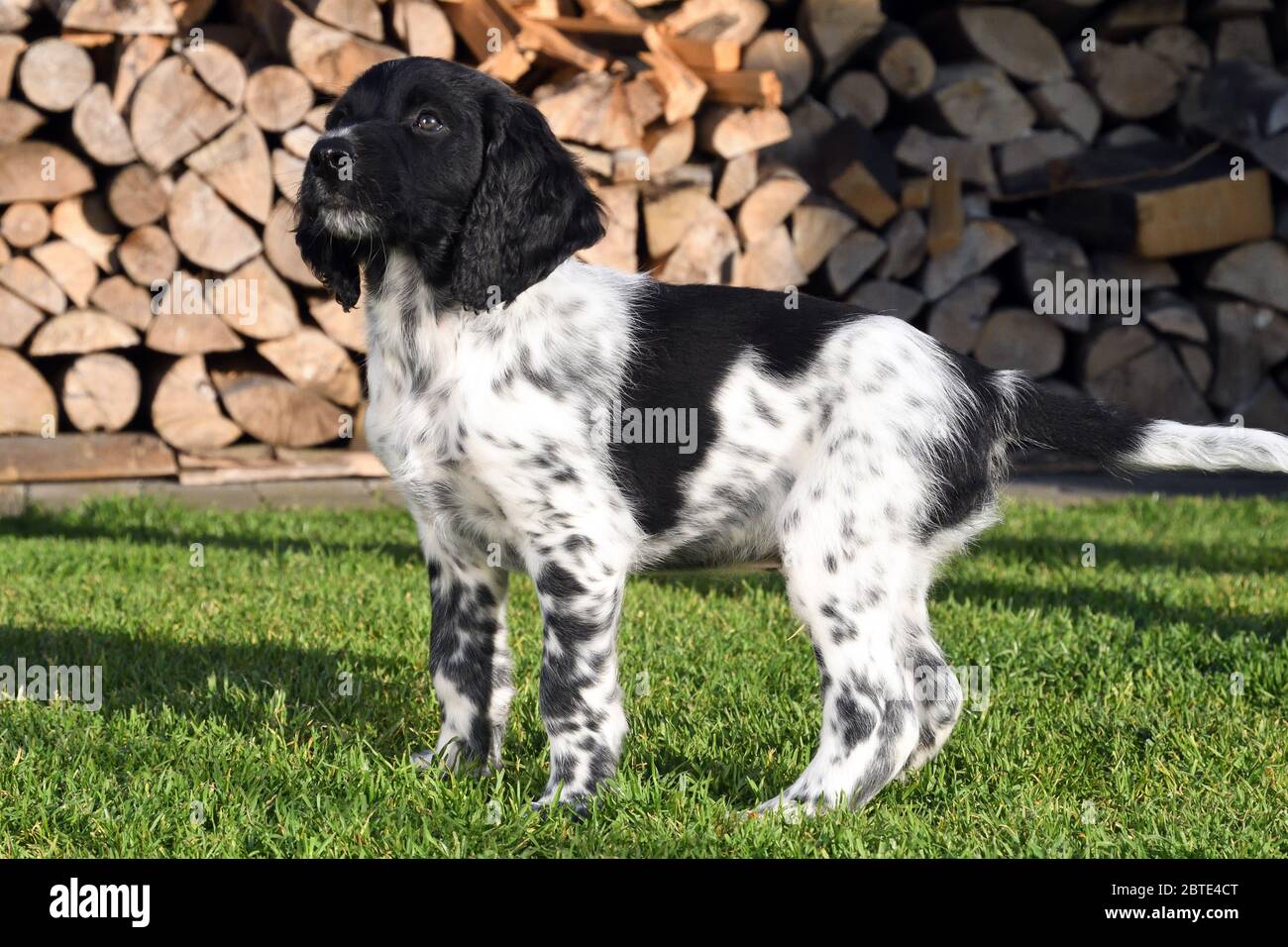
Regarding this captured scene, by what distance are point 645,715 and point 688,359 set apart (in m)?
1.01

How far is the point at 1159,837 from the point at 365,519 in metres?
4.10

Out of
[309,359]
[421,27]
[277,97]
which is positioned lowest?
[309,359]

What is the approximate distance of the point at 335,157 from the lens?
2.88 m

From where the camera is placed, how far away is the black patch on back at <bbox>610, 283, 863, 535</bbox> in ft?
10.2

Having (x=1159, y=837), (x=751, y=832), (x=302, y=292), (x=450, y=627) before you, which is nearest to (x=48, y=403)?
(x=302, y=292)

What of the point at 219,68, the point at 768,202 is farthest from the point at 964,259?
the point at 219,68

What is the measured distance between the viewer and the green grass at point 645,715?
2.86 metres

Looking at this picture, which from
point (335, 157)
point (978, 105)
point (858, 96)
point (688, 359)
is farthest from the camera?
point (978, 105)

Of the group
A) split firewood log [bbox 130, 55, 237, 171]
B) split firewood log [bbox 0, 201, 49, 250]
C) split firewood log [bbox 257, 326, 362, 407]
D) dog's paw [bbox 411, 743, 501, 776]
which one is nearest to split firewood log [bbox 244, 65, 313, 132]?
split firewood log [bbox 130, 55, 237, 171]

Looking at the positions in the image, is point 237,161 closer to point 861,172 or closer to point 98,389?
point 98,389

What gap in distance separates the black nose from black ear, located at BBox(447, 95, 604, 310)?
0.28 metres

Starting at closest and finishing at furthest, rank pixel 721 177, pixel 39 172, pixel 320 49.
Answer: pixel 320 49
pixel 39 172
pixel 721 177

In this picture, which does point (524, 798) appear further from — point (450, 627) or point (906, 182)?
point (906, 182)

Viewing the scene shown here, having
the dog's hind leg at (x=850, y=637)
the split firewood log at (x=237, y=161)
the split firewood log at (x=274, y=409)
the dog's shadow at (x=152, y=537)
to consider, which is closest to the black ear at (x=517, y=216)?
the dog's hind leg at (x=850, y=637)
